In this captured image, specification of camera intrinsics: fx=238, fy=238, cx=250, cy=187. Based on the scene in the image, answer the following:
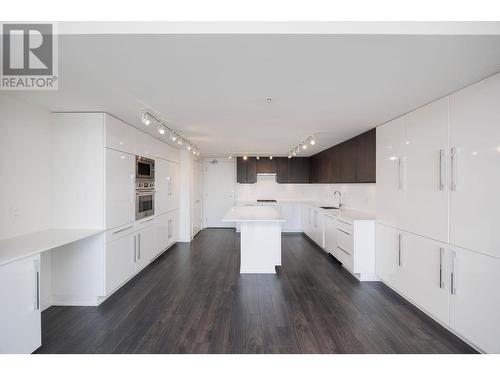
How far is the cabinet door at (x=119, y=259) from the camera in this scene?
10.0ft

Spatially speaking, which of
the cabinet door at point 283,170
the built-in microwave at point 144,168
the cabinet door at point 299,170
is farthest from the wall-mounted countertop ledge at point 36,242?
the cabinet door at point 299,170

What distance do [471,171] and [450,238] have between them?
677mm

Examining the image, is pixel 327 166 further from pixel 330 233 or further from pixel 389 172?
pixel 389 172

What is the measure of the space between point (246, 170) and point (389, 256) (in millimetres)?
4853

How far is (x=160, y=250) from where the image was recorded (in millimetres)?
4789

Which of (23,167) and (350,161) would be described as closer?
(23,167)

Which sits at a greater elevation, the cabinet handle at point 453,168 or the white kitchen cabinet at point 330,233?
the cabinet handle at point 453,168

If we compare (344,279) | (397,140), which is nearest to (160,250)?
(344,279)

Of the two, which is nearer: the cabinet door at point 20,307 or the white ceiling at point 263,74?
the white ceiling at point 263,74

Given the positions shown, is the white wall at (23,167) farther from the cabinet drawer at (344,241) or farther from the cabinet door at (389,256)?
the cabinet door at (389,256)

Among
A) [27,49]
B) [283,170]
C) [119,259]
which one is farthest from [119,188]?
[283,170]

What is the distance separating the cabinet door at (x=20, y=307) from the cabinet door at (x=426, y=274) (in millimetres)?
3818

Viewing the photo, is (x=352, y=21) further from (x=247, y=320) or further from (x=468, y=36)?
(x=247, y=320)

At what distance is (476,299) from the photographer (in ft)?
6.74
